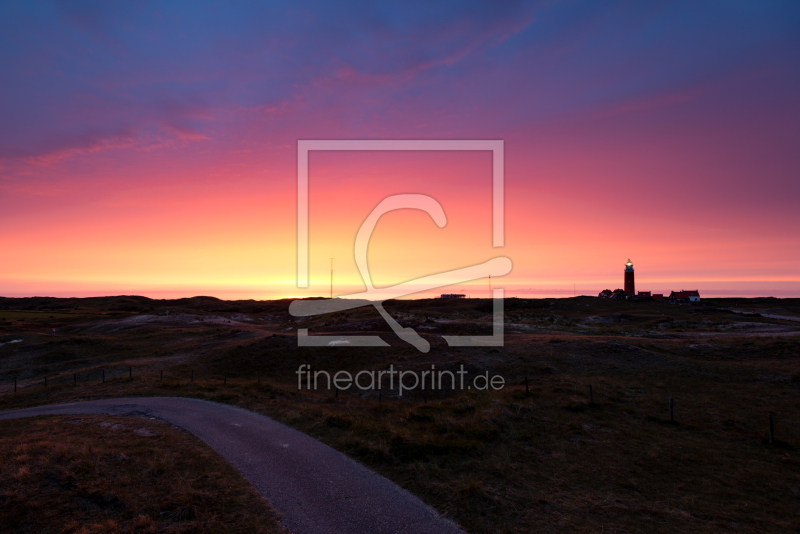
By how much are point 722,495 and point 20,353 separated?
81.8m

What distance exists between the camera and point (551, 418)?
24156 mm

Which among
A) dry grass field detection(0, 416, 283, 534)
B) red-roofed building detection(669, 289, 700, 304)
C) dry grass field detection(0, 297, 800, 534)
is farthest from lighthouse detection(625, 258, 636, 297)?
dry grass field detection(0, 416, 283, 534)

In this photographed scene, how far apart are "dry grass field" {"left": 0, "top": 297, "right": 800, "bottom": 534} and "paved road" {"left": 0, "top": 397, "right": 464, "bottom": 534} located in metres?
0.96

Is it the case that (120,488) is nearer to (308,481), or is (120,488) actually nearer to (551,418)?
(308,481)

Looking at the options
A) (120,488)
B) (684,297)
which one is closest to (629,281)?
(684,297)

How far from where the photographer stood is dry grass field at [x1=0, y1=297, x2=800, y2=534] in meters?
13.7

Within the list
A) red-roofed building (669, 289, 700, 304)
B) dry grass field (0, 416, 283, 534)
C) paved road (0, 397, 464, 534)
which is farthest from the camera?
red-roofed building (669, 289, 700, 304)

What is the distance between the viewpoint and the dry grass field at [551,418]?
538 inches

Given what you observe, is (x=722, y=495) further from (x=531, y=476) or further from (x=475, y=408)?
(x=475, y=408)

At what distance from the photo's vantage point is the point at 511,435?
20.9 m

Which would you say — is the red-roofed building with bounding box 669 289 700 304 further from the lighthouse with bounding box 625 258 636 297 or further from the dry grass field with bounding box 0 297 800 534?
the dry grass field with bounding box 0 297 800 534

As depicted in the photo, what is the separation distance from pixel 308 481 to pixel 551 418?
1636cm

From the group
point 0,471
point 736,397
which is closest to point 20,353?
point 0,471

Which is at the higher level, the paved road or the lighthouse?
the lighthouse
